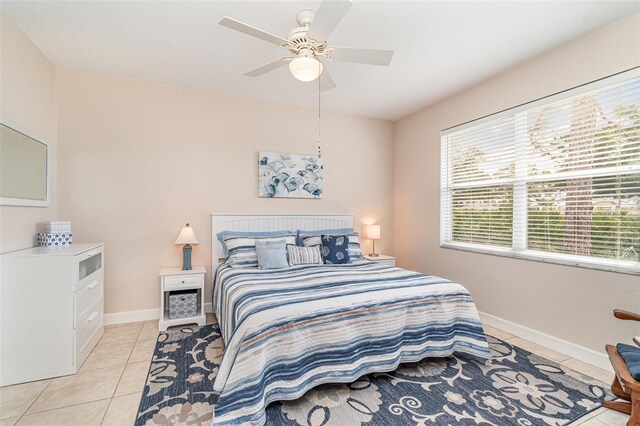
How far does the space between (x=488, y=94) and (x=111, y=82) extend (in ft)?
13.7

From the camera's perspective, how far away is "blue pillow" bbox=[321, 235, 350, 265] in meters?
3.39

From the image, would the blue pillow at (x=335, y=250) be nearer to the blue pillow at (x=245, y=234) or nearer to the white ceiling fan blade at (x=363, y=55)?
the blue pillow at (x=245, y=234)

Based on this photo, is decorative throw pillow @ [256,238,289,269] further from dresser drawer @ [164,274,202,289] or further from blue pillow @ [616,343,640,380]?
blue pillow @ [616,343,640,380]

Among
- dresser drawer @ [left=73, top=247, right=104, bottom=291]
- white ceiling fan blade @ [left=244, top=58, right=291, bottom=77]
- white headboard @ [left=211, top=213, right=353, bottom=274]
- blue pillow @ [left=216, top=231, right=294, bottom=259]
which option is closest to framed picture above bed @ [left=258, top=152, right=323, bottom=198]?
white headboard @ [left=211, top=213, right=353, bottom=274]

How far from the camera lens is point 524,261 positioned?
2.90 meters

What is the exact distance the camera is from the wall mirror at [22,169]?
216 centimetres

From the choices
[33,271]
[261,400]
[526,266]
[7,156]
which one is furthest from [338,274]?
[7,156]

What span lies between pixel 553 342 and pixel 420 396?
5.30ft

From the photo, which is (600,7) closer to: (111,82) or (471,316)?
(471,316)

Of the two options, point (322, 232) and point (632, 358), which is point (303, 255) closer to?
point (322, 232)

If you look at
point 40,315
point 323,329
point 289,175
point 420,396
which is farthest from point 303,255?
point 40,315

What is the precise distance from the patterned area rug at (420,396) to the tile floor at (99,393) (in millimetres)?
85

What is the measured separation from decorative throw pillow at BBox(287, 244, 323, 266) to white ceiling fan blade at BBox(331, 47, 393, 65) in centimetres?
202

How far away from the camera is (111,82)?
3189 millimetres
